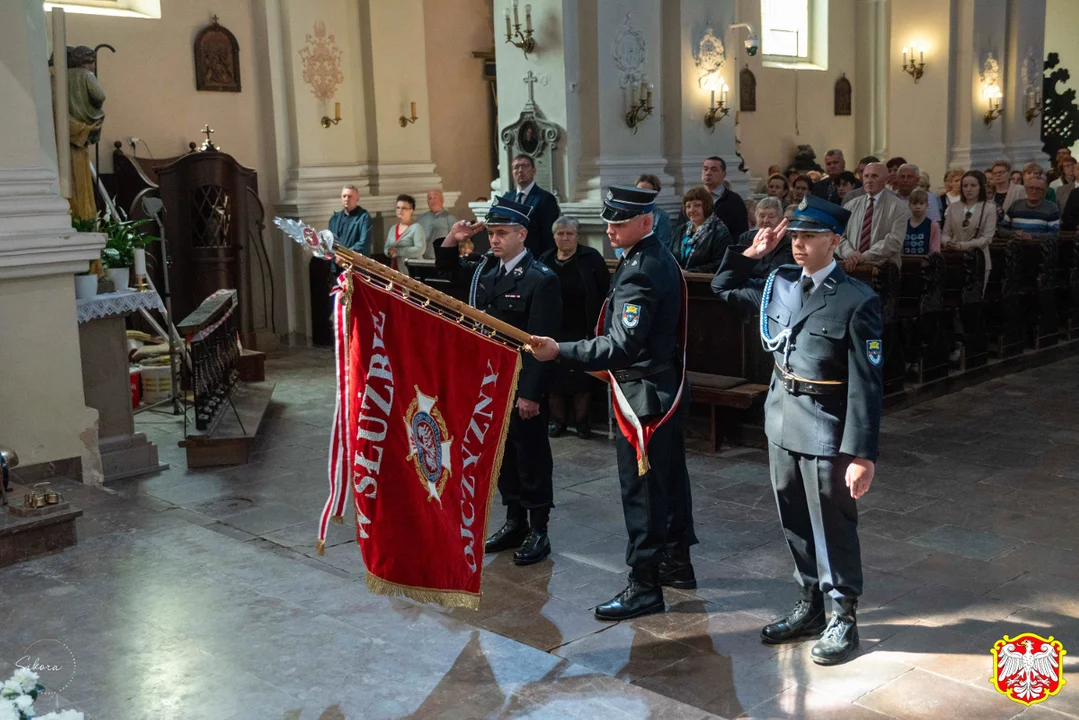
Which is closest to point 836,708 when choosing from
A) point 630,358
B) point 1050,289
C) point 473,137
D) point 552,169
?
point 630,358

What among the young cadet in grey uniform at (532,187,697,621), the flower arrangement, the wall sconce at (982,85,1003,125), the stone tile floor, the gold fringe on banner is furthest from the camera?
the wall sconce at (982,85,1003,125)

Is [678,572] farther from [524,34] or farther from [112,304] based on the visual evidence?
[524,34]

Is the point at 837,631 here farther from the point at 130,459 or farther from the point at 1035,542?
the point at 130,459

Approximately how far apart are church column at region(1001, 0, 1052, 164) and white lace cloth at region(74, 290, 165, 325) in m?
12.2

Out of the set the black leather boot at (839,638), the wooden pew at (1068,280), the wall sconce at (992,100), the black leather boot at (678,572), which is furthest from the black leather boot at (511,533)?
the wall sconce at (992,100)

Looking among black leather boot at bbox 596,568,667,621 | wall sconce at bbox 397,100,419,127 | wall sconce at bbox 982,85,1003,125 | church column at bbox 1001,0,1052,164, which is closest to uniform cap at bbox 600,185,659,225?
A: black leather boot at bbox 596,568,667,621

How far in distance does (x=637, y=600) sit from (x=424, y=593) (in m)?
0.89

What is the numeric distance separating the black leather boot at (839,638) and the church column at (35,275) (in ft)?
13.5

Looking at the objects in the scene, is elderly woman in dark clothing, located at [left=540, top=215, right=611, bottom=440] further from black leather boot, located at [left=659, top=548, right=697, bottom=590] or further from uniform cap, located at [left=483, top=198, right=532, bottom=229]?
black leather boot, located at [left=659, top=548, right=697, bottom=590]

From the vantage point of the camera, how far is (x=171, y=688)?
3.64m

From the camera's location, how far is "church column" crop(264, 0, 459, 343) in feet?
39.4

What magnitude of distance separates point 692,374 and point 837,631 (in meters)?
3.64

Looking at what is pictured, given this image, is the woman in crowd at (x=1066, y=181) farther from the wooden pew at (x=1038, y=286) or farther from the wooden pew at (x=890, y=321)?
the wooden pew at (x=890, y=321)

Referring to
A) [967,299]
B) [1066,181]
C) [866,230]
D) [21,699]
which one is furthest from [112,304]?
[1066,181]
